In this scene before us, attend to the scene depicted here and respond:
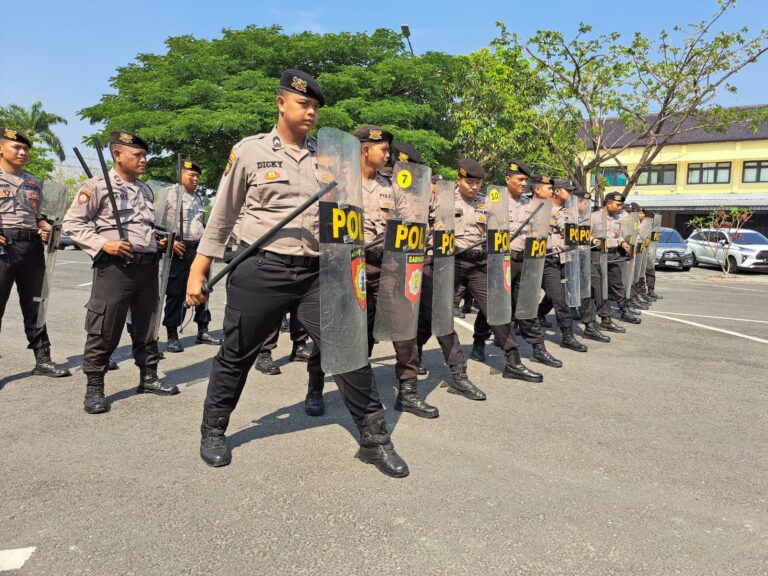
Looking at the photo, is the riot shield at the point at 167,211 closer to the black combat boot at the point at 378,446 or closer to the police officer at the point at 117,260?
the police officer at the point at 117,260

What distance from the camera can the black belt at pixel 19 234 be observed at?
465 cm

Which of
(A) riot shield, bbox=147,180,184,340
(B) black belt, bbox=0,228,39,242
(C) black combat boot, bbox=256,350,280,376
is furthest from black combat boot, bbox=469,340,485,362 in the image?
(B) black belt, bbox=0,228,39,242

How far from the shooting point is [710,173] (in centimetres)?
3450

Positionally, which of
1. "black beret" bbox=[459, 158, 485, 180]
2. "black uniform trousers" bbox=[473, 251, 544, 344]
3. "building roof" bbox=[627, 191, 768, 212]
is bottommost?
"black uniform trousers" bbox=[473, 251, 544, 344]

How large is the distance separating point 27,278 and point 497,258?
3819mm

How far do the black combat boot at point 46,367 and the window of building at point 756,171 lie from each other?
1468 inches

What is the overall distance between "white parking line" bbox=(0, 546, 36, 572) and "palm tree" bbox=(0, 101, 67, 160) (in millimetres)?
46882

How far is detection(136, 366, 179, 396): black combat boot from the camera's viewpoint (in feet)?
14.3

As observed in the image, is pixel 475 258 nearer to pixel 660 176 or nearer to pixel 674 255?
pixel 674 255

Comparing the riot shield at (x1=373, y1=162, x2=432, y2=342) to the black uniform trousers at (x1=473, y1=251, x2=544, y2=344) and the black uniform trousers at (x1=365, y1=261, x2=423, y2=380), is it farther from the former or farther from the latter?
the black uniform trousers at (x1=473, y1=251, x2=544, y2=344)

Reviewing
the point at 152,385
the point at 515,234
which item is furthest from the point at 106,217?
the point at 515,234

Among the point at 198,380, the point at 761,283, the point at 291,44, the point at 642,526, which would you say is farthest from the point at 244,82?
the point at 642,526

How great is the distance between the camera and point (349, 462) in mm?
3154

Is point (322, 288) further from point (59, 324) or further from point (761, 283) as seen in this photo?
point (761, 283)
